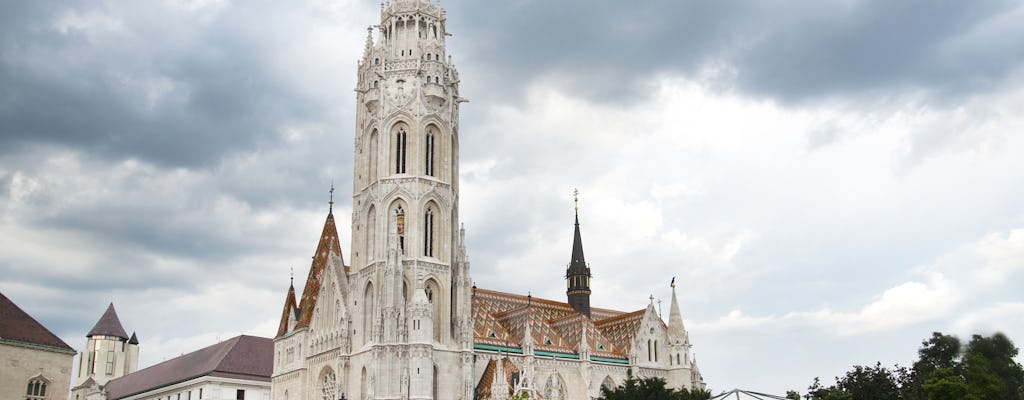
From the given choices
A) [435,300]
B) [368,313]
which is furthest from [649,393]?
[368,313]

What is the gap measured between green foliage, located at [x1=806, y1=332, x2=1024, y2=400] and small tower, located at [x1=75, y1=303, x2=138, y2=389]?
9810 centimetres

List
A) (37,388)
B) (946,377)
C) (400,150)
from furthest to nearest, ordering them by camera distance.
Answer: (400,150) < (946,377) < (37,388)

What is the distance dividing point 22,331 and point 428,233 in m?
27.3

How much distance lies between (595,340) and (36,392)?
40993 millimetres

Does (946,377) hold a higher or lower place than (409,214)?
lower

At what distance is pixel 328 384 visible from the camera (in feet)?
240

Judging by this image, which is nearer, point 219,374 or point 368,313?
point 368,313

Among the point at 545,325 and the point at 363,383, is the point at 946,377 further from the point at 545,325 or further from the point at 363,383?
the point at 363,383

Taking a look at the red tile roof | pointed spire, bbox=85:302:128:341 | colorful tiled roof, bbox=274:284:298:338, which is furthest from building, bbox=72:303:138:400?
the red tile roof

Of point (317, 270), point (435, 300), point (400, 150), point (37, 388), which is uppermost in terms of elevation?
point (400, 150)

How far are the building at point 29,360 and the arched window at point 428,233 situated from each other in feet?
81.1

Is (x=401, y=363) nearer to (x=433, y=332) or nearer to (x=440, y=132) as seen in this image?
(x=433, y=332)

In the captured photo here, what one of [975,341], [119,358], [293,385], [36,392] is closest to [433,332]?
[293,385]

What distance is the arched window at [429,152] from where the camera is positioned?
244 ft
